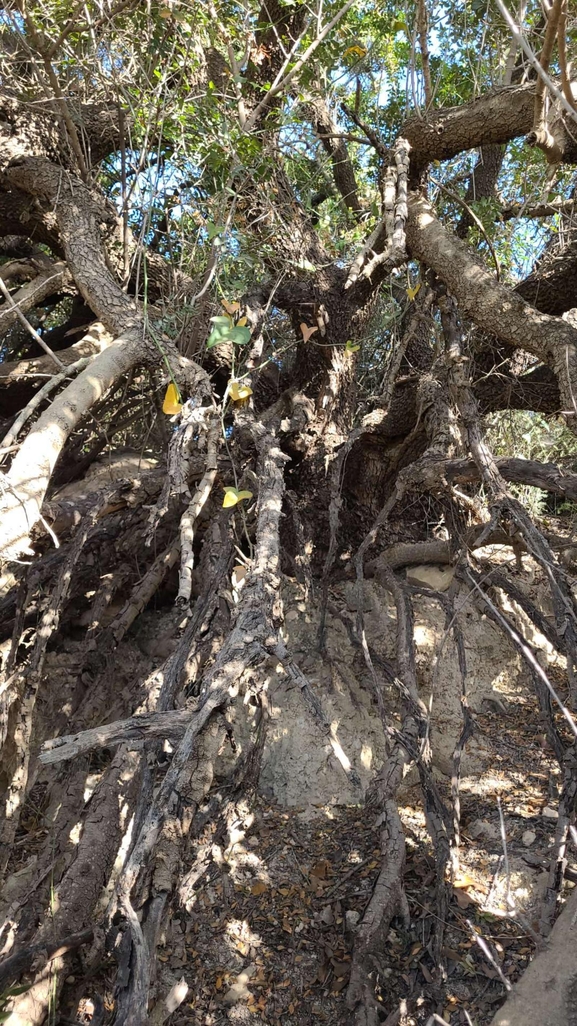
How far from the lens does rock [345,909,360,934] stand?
1.76 metres

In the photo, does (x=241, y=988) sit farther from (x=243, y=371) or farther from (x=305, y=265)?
(x=305, y=265)

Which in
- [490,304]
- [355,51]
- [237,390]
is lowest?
[237,390]

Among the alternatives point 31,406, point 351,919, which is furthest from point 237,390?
point 351,919

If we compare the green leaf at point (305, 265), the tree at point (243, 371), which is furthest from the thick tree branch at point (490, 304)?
the green leaf at point (305, 265)

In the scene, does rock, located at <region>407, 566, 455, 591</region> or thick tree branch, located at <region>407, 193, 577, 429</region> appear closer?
thick tree branch, located at <region>407, 193, 577, 429</region>

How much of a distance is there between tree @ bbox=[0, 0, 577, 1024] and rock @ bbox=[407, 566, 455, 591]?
0.09 m

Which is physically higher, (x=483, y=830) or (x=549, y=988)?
(x=549, y=988)

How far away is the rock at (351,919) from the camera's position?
176 centimetres

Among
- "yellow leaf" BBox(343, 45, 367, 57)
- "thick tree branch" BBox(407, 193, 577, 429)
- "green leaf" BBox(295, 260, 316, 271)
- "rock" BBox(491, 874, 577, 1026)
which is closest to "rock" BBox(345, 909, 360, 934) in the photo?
"rock" BBox(491, 874, 577, 1026)

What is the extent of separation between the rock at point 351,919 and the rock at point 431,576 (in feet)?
5.02

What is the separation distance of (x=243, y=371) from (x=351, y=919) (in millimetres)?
1899

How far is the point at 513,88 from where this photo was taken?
8.03ft

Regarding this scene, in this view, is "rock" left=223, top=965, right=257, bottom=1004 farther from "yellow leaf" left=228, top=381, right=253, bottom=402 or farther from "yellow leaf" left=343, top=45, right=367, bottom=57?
"yellow leaf" left=343, top=45, right=367, bottom=57

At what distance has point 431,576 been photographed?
3.12 m
